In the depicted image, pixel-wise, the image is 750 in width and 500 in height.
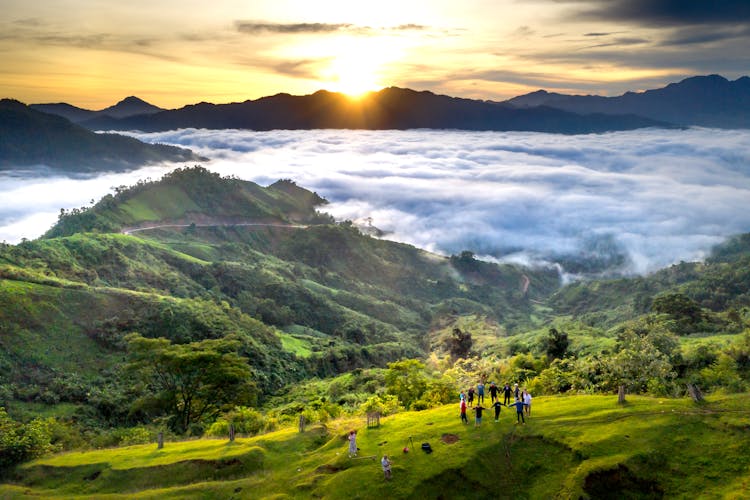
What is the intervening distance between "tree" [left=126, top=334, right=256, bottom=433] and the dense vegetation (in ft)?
0.70

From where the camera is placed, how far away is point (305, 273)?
A: 175 m

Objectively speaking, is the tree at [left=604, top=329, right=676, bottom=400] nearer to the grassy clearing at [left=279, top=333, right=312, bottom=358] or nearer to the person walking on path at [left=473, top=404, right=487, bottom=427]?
the person walking on path at [left=473, top=404, right=487, bottom=427]

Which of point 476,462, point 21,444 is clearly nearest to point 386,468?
point 476,462

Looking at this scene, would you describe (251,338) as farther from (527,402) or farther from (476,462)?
(476,462)

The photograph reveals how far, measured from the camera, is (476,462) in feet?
100

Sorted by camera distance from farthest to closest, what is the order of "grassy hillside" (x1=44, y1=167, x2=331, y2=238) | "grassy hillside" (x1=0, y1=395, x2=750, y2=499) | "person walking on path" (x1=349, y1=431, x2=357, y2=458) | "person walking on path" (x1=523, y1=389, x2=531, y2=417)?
1. "grassy hillside" (x1=44, y1=167, x2=331, y2=238)
2. "person walking on path" (x1=523, y1=389, x2=531, y2=417)
3. "person walking on path" (x1=349, y1=431, x2=357, y2=458)
4. "grassy hillside" (x1=0, y1=395, x2=750, y2=499)

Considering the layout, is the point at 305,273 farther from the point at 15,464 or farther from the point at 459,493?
the point at 459,493

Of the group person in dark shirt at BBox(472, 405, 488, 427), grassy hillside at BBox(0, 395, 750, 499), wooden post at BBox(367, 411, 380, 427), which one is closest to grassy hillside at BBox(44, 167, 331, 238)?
grassy hillside at BBox(0, 395, 750, 499)

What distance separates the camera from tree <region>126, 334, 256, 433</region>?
56844 millimetres

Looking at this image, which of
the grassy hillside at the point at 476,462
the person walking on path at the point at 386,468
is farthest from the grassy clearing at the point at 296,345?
the person walking on path at the point at 386,468

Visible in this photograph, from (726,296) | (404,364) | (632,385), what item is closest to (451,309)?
(726,296)

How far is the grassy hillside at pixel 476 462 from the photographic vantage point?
90.1 feet

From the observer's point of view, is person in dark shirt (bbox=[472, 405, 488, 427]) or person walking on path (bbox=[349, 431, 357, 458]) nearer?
person walking on path (bbox=[349, 431, 357, 458])

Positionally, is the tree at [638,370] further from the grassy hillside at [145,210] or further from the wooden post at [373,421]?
the grassy hillside at [145,210]
